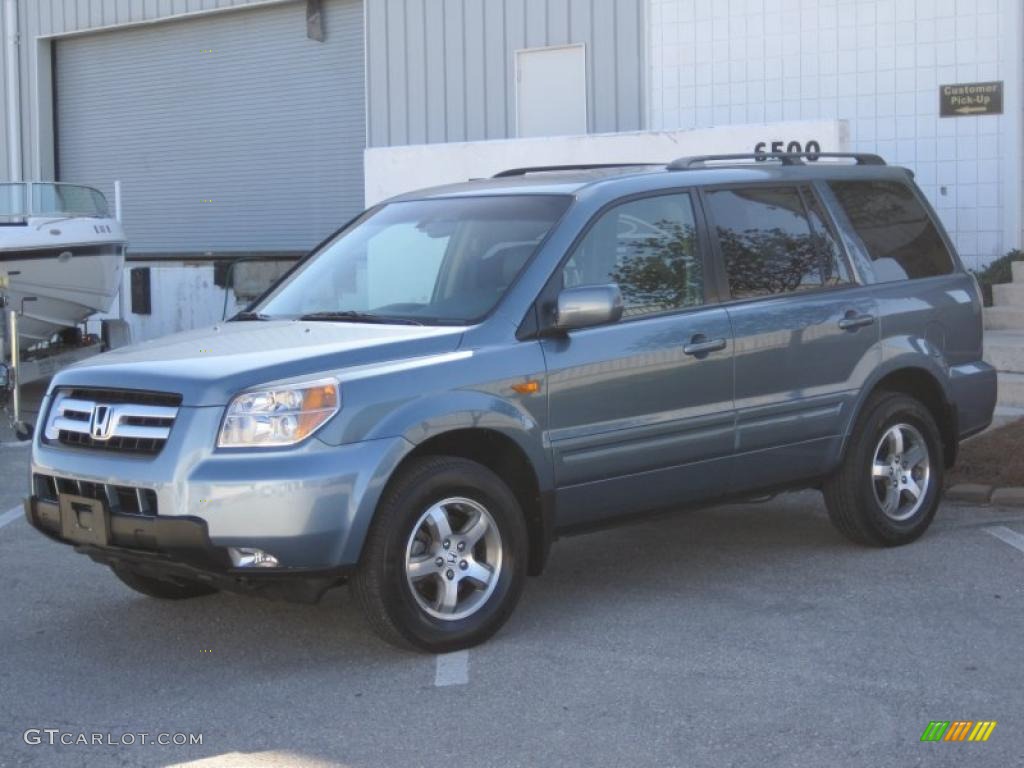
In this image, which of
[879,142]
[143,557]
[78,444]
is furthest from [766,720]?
[879,142]

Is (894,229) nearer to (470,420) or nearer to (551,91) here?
(470,420)

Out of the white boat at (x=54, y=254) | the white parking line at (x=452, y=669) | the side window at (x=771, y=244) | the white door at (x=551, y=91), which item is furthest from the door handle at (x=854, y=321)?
the white boat at (x=54, y=254)

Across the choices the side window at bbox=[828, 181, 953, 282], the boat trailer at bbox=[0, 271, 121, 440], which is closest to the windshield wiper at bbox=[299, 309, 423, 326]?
the side window at bbox=[828, 181, 953, 282]

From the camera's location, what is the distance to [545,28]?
51.7 feet

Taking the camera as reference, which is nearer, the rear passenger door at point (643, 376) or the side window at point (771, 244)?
the rear passenger door at point (643, 376)

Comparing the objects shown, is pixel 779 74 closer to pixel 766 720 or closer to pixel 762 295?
pixel 762 295

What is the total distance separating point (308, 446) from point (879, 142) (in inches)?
362

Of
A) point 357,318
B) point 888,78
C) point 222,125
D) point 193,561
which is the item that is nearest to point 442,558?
point 193,561

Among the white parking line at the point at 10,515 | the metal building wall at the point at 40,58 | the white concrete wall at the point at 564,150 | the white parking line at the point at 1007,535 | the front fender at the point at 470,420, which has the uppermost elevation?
the metal building wall at the point at 40,58

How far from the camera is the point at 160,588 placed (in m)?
6.40

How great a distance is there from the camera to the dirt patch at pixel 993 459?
8.59 m

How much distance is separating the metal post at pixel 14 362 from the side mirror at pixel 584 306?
22.9 ft

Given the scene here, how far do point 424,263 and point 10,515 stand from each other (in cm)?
372

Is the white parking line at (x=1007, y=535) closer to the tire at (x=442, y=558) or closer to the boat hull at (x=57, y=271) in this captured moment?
the tire at (x=442, y=558)
